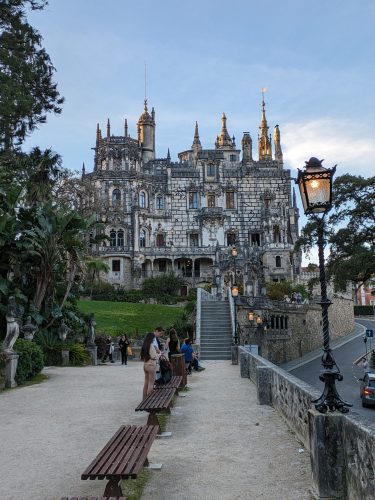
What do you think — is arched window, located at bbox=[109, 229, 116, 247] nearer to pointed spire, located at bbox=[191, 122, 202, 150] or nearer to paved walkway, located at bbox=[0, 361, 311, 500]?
pointed spire, located at bbox=[191, 122, 202, 150]

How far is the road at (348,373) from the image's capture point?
23.8 metres

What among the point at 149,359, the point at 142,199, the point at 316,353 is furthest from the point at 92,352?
the point at 142,199

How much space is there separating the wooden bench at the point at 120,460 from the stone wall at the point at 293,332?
26193mm

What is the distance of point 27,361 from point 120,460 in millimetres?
11704

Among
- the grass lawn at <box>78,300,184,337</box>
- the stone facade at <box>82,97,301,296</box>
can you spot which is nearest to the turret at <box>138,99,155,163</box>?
the stone facade at <box>82,97,301,296</box>

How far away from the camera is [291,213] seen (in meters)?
69.5

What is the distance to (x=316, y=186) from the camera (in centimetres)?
734

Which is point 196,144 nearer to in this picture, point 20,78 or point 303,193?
point 20,78

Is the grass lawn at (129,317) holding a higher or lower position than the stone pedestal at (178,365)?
higher

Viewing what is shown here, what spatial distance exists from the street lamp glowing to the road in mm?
12880

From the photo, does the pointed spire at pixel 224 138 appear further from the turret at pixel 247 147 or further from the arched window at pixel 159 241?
the arched window at pixel 159 241

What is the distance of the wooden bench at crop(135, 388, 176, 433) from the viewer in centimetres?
891

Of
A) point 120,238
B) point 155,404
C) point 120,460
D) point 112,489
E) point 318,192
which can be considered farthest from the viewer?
point 120,238

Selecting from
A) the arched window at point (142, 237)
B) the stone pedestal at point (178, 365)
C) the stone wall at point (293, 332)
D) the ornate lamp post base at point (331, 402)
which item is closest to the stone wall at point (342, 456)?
the ornate lamp post base at point (331, 402)
